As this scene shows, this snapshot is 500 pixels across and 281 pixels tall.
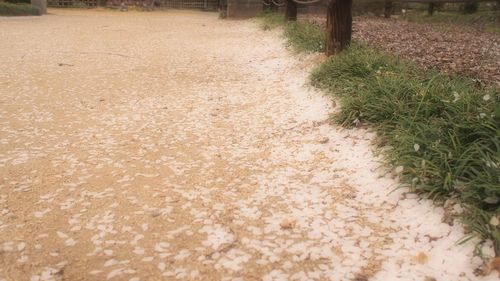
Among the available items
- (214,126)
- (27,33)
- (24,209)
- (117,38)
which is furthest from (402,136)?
(27,33)

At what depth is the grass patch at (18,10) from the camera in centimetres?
2075

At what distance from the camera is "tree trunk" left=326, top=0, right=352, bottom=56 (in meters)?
7.70

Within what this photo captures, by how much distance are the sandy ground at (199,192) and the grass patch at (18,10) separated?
15743mm

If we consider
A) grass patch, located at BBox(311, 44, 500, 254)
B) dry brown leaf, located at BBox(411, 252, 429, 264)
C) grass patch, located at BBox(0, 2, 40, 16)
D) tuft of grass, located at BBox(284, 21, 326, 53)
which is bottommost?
dry brown leaf, located at BBox(411, 252, 429, 264)

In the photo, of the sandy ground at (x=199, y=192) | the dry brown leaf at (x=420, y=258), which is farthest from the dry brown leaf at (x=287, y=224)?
the dry brown leaf at (x=420, y=258)

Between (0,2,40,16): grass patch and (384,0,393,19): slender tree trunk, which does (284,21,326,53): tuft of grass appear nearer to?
(384,0,393,19): slender tree trunk

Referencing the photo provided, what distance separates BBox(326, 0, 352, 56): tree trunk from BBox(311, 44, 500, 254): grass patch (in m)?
2.18

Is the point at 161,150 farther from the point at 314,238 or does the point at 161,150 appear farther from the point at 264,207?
the point at 314,238

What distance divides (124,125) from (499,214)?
4.76 m

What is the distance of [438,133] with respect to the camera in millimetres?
3842

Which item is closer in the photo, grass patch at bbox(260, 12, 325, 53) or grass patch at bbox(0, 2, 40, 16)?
grass patch at bbox(260, 12, 325, 53)

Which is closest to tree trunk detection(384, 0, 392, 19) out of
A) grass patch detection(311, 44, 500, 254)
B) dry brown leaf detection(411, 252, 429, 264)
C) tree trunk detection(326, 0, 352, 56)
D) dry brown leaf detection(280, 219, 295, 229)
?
tree trunk detection(326, 0, 352, 56)

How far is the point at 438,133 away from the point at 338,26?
4613 millimetres

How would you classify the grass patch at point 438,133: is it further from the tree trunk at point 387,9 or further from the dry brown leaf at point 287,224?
the tree trunk at point 387,9
